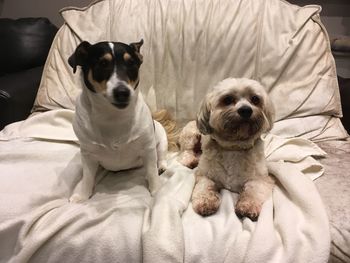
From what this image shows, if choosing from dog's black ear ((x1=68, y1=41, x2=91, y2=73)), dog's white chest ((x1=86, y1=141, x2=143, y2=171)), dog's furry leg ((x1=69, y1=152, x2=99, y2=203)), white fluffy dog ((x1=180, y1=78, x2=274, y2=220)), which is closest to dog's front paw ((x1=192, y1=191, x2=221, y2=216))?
white fluffy dog ((x1=180, y1=78, x2=274, y2=220))

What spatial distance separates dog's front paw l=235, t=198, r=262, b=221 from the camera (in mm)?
1252

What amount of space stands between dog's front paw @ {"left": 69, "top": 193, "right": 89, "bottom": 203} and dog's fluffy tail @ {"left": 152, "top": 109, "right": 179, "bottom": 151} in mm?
629

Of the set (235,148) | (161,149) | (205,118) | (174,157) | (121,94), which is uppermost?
(121,94)

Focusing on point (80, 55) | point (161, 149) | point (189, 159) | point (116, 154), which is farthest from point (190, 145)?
point (80, 55)

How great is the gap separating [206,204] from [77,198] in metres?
0.52

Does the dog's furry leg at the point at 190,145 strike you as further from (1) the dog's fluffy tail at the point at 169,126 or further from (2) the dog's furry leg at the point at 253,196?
(2) the dog's furry leg at the point at 253,196

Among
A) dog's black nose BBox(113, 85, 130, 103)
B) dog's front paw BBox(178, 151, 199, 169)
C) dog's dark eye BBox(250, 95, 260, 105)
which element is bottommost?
dog's front paw BBox(178, 151, 199, 169)

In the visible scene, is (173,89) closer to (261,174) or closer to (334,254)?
(261,174)

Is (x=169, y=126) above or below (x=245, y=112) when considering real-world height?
below

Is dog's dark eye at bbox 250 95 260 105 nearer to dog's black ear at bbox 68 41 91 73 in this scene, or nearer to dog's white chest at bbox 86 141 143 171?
dog's white chest at bbox 86 141 143 171

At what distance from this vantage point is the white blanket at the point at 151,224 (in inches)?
44.5

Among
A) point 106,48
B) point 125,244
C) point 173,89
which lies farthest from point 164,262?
point 173,89

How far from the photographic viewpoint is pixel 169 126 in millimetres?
1972

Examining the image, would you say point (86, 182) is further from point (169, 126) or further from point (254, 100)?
point (254, 100)
